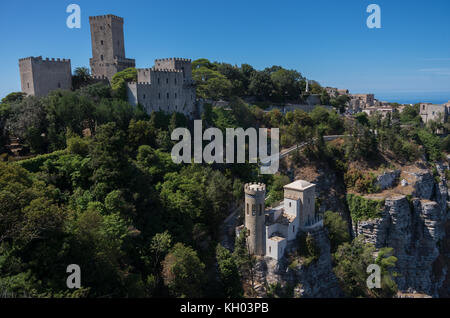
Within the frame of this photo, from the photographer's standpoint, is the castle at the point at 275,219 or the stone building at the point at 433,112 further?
the stone building at the point at 433,112

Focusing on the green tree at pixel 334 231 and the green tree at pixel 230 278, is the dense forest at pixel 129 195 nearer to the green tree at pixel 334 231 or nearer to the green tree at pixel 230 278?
the green tree at pixel 230 278

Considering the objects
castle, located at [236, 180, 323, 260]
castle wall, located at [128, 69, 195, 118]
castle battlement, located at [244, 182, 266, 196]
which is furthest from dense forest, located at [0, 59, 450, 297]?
castle battlement, located at [244, 182, 266, 196]

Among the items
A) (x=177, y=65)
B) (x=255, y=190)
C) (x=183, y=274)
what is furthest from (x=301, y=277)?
(x=177, y=65)

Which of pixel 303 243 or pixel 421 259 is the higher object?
pixel 303 243

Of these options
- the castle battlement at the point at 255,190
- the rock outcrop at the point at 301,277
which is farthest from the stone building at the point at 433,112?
the castle battlement at the point at 255,190
